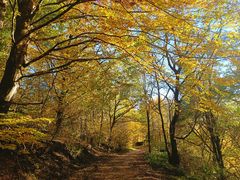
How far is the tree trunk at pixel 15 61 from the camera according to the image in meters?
3.61

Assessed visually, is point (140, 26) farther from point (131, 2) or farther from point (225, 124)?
point (225, 124)

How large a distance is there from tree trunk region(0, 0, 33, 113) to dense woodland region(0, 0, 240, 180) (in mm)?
17

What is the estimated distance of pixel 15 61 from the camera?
12.3 feet

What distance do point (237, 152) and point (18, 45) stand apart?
53.8 ft

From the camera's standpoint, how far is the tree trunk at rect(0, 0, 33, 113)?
11.9ft

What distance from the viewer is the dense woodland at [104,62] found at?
360 cm

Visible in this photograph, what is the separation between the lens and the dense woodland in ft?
11.8

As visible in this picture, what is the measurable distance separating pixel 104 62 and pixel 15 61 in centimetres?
678

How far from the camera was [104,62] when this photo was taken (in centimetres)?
1038

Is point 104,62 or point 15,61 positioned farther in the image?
point 104,62

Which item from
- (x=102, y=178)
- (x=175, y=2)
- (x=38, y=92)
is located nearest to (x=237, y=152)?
(x=102, y=178)

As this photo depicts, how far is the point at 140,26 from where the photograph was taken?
3.65 m

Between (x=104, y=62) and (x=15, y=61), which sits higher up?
(x=104, y=62)

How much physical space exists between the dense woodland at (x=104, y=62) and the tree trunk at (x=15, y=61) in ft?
0.05
